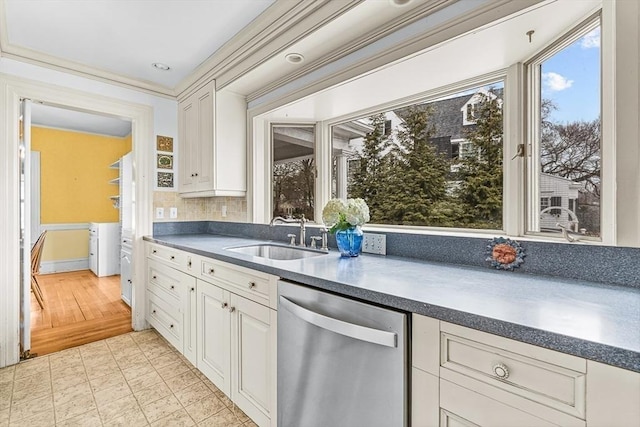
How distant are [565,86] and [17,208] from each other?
3515 mm

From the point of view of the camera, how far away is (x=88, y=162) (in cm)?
543

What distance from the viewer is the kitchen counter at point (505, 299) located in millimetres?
663

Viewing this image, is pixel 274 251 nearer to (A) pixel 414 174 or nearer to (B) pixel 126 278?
(A) pixel 414 174

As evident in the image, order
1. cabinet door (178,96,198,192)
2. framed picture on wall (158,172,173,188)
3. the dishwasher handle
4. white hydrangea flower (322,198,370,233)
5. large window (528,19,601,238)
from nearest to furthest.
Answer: the dishwasher handle, large window (528,19,601,238), white hydrangea flower (322,198,370,233), cabinet door (178,96,198,192), framed picture on wall (158,172,173,188)

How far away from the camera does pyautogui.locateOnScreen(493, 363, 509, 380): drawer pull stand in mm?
753

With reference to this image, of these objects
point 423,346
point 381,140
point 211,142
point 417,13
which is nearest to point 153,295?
point 211,142

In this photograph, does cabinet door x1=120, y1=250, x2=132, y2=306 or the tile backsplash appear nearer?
the tile backsplash

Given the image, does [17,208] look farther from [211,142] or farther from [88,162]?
[88,162]

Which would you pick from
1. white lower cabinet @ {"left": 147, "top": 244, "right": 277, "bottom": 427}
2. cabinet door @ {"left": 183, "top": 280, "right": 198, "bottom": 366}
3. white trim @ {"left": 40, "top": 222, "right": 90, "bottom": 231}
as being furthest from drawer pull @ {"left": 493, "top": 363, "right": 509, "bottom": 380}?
white trim @ {"left": 40, "top": 222, "right": 90, "bottom": 231}

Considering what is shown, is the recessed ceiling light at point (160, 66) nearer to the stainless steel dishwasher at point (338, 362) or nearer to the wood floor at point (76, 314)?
the stainless steel dishwasher at point (338, 362)

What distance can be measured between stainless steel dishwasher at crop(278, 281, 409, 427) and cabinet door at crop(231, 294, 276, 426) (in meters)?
0.09

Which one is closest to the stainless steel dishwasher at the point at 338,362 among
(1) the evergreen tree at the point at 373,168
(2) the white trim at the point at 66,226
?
(1) the evergreen tree at the point at 373,168

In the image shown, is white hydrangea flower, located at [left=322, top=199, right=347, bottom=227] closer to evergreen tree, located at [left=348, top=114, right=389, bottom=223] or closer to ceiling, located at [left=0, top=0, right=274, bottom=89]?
evergreen tree, located at [left=348, top=114, right=389, bottom=223]

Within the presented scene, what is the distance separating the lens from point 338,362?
1.15m
